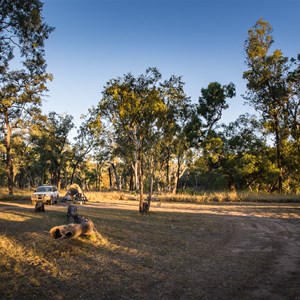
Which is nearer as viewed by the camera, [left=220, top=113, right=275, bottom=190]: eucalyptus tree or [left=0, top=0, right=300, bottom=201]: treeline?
[left=0, top=0, right=300, bottom=201]: treeline

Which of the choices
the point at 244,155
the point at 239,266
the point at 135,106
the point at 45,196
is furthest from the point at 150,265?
the point at 244,155

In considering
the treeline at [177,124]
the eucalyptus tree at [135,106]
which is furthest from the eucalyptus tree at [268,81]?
the eucalyptus tree at [135,106]

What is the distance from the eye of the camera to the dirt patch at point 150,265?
552cm

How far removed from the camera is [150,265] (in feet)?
23.9

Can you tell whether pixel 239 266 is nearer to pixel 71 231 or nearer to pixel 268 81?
pixel 71 231

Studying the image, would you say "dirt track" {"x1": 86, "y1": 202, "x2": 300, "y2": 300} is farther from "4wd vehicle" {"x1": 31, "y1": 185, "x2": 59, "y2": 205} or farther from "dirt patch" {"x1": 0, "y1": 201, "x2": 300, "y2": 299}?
"4wd vehicle" {"x1": 31, "y1": 185, "x2": 59, "y2": 205}

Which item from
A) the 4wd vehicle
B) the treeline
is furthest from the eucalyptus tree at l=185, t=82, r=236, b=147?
the 4wd vehicle

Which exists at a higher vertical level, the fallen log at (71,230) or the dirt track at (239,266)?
the fallen log at (71,230)

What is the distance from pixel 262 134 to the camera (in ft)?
129

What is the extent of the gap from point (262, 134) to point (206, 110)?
8133 mm

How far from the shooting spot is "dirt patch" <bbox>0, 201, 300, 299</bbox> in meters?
5.52

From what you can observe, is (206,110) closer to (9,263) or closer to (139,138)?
(139,138)

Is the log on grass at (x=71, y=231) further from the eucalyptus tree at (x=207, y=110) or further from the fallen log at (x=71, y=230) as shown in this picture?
the eucalyptus tree at (x=207, y=110)

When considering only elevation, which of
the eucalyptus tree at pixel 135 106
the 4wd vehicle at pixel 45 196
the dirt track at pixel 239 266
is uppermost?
the eucalyptus tree at pixel 135 106
